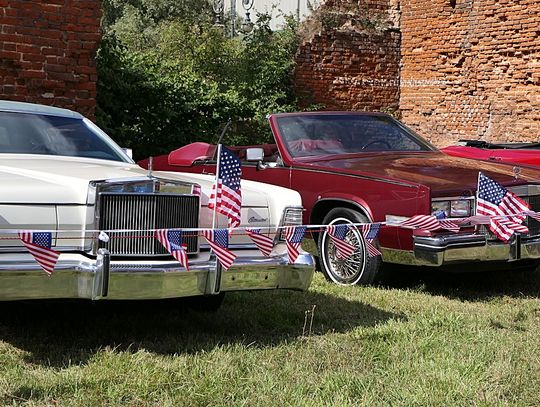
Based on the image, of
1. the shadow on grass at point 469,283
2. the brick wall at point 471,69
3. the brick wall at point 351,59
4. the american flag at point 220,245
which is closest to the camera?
the american flag at point 220,245

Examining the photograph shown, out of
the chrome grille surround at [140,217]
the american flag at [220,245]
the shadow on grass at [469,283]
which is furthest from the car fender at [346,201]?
the chrome grille surround at [140,217]

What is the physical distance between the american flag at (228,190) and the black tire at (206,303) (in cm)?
95

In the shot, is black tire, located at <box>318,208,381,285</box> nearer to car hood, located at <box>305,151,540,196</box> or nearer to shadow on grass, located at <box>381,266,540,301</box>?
shadow on grass, located at <box>381,266,540,301</box>

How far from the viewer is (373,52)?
16266 mm

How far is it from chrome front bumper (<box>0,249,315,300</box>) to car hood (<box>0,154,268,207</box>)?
304mm

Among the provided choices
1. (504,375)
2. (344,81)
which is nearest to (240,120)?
(344,81)

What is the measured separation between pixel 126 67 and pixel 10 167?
809 cm

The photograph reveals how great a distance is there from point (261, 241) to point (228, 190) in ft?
1.27

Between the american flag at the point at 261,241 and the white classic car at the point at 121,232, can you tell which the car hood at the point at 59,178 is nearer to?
the white classic car at the point at 121,232

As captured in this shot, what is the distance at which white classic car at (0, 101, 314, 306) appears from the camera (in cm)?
380

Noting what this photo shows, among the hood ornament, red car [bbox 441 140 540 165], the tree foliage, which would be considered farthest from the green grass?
the tree foliage

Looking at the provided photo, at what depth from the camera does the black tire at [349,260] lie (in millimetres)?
6176

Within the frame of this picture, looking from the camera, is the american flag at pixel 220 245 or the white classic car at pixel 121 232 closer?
the white classic car at pixel 121 232

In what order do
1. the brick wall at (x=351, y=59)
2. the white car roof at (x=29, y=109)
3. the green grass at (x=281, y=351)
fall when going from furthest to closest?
1. the brick wall at (x=351, y=59)
2. the white car roof at (x=29, y=109)
3. the green grass at (x=281, y=351)
